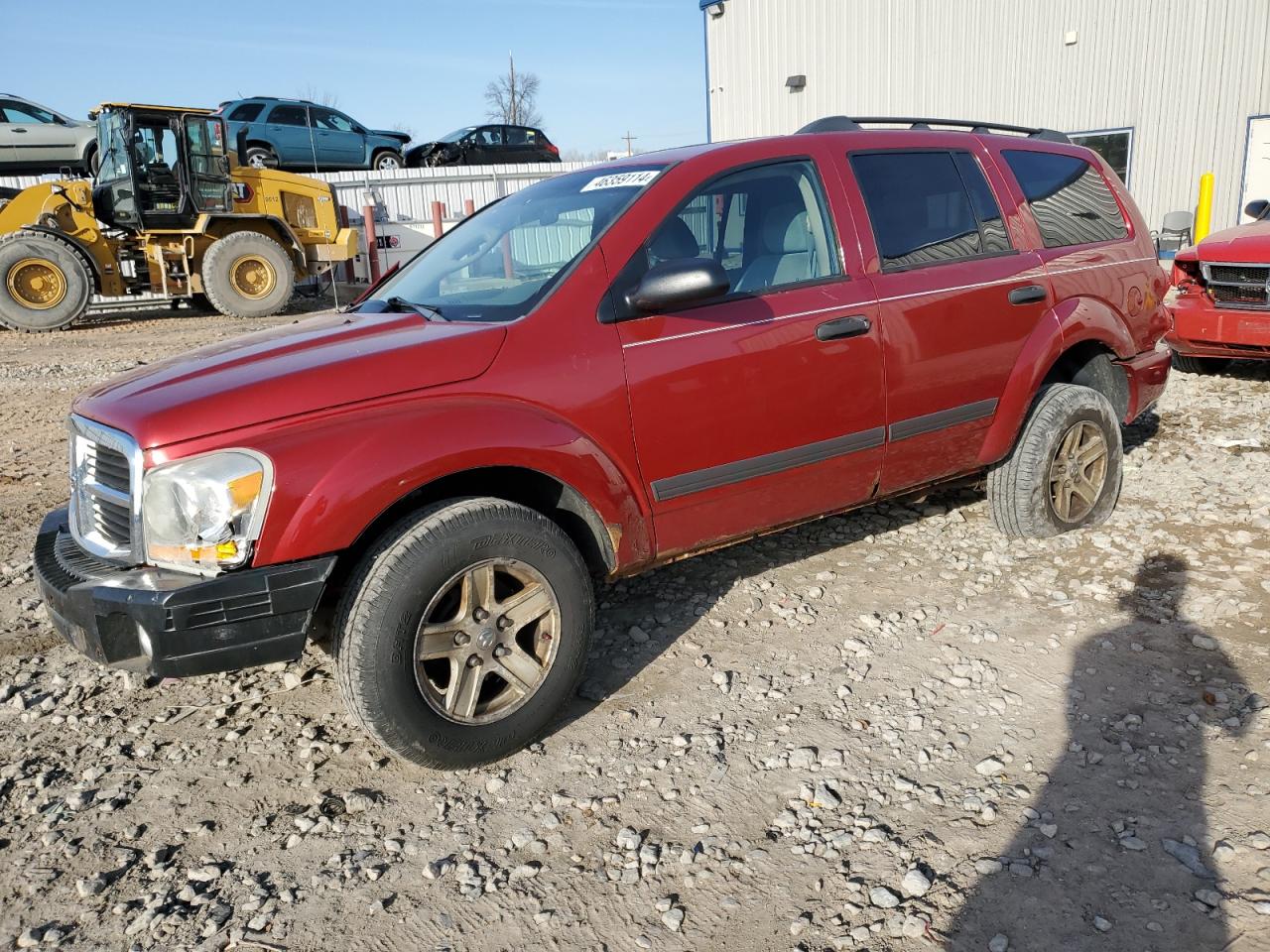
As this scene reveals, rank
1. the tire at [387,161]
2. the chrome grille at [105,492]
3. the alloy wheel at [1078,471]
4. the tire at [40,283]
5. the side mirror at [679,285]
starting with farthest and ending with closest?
the tire at [387,161] < the tire at [40,283] < the alloy wheel at [1078,471] < the side mirror at [679,285] < the chrome grille at [105,492]

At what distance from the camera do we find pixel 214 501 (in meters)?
2.51

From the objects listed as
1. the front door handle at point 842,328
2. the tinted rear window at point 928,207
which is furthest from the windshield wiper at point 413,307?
the tinted rear window at point 928,207

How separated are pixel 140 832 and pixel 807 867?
6.23 ft

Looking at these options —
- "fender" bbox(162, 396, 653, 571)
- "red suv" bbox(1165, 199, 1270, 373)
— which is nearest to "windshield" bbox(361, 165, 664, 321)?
"fender" bbox(162, 396, 653, 571)

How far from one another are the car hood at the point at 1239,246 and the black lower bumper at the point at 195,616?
24.0ft

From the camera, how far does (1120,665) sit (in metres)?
3.38

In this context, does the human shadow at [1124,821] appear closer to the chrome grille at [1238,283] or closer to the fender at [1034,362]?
the fender at [1034,362]

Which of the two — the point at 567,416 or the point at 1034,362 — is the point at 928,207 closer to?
the point at 1034,362

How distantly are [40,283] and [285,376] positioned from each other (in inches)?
505

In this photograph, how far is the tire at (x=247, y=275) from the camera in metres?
14.1

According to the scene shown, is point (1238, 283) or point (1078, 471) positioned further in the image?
point (1238, 283)

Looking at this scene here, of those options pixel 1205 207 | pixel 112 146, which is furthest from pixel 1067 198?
pixel 112 146

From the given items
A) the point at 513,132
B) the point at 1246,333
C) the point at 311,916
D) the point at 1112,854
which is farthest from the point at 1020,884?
the point at 513,132

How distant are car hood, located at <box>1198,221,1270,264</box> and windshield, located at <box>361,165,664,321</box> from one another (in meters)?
5.82
